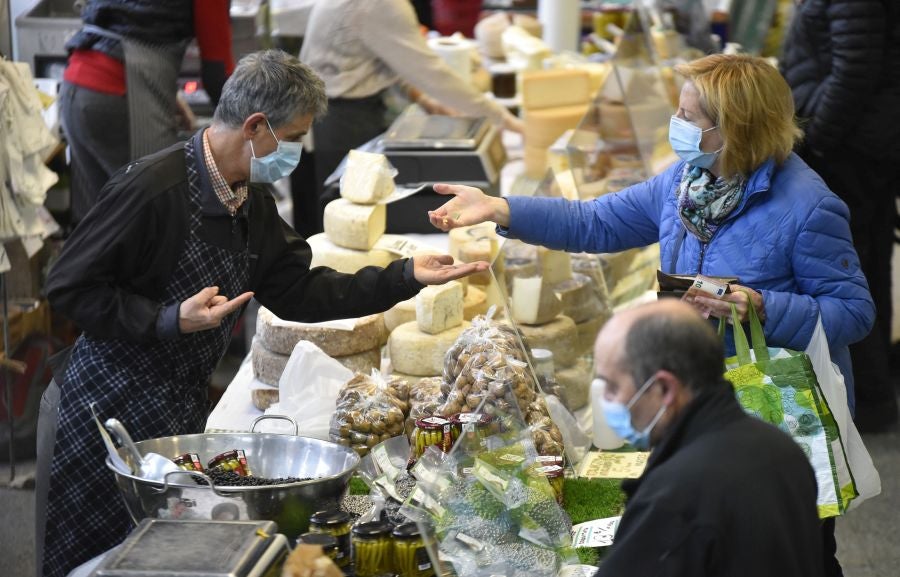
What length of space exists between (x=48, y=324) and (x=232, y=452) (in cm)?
315

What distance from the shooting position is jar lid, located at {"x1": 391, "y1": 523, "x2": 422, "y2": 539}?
2232mm

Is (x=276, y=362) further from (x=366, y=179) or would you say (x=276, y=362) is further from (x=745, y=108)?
(x=745, y=108)

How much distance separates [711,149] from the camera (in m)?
2.78

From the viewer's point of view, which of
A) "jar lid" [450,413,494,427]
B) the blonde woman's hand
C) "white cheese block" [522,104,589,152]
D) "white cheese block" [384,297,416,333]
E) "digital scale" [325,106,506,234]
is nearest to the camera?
"jar lid" [450,413,494,427]

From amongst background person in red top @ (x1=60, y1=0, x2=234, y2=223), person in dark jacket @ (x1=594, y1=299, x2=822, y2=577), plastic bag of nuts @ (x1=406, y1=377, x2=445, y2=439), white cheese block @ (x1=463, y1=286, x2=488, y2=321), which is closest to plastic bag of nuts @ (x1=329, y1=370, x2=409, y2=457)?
plastic bag of nuts @ (x1=406, y1=377, x2=445, y2=439)

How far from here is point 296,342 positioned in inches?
140

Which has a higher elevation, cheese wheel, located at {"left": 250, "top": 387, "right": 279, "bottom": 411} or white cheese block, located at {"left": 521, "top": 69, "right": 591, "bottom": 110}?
white cheese block, located at {"left": 521, "top": 69, "right": 591, "bottom": 110}

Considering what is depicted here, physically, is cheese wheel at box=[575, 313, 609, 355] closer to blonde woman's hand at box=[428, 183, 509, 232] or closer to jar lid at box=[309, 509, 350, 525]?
blonde woman's hand at box=[428, 183, 509, 232]

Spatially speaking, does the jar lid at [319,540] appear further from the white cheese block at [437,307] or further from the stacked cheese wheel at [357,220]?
the stacked cheese wheel at [357,220]

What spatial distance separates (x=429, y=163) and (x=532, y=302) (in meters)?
1.15

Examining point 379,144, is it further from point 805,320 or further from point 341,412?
point 805,320

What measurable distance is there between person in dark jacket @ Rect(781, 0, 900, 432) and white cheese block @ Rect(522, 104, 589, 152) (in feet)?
3.53

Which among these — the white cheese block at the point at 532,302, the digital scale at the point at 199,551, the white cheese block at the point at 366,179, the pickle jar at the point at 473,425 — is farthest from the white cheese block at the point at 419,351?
the digital scale at the point at 199,551

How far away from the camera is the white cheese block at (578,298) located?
414 centimetres
